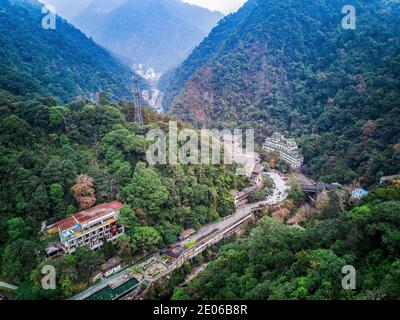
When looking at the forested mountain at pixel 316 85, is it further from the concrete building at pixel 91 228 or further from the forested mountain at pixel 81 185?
the concrete building at pixel 91 228

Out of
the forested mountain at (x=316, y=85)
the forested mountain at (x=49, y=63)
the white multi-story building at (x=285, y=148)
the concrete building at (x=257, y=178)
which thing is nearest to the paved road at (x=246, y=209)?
the concrete building at (x=257, y=178)

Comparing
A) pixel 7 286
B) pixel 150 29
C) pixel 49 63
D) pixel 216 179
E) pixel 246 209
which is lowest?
pixel 7 286

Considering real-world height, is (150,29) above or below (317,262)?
above

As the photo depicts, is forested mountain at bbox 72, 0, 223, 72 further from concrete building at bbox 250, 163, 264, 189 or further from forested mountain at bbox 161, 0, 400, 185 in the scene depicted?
concrete building at bbox 250, 163, 264, 189

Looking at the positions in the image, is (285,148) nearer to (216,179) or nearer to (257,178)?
(257,178)

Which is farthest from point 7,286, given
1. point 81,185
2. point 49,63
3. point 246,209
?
point 49,63

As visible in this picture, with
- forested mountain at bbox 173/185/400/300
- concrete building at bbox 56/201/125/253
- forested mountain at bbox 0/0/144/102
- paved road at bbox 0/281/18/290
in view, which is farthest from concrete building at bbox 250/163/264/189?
forested mountain at bbox 0/0/144/102

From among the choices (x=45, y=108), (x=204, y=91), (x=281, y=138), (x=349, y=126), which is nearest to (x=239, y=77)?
(x=204, y=91)
